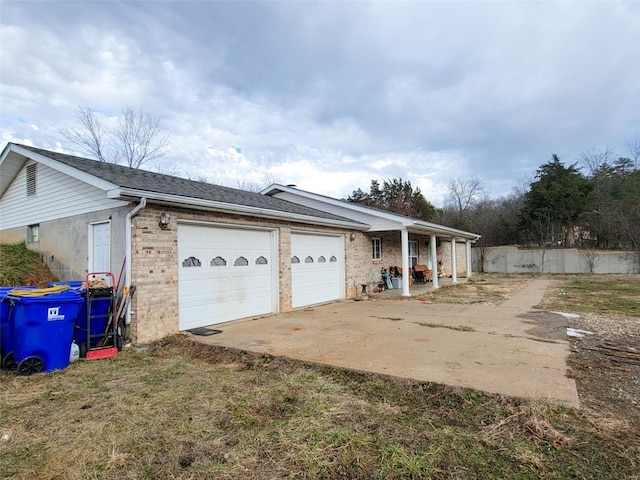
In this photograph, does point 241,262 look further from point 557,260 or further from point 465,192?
point 465,192

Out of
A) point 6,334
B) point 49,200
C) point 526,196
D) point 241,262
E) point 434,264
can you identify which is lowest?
point 6,334

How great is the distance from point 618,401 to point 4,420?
6.10m

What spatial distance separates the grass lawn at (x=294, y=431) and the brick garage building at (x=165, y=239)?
238 centimetres

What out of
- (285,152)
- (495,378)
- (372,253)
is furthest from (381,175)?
(495,378)

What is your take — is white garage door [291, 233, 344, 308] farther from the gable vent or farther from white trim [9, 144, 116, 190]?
the gable vent

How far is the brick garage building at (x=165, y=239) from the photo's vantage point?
6.36 metres

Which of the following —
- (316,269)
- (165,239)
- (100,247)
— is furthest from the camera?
(316,269)

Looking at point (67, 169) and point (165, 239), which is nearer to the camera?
point (165, 239)

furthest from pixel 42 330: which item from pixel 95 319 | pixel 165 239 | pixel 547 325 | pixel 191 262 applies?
pixel 547 325

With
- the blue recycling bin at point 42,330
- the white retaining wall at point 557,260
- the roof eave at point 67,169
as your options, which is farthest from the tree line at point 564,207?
the blue recycling bin at point 42,330

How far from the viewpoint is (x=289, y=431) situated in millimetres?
3043

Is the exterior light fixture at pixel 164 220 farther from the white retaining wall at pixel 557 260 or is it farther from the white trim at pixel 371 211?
the white retaining wall at pixel 557 260

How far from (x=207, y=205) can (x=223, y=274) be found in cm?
166

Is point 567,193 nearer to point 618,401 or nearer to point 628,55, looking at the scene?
point 628,55
